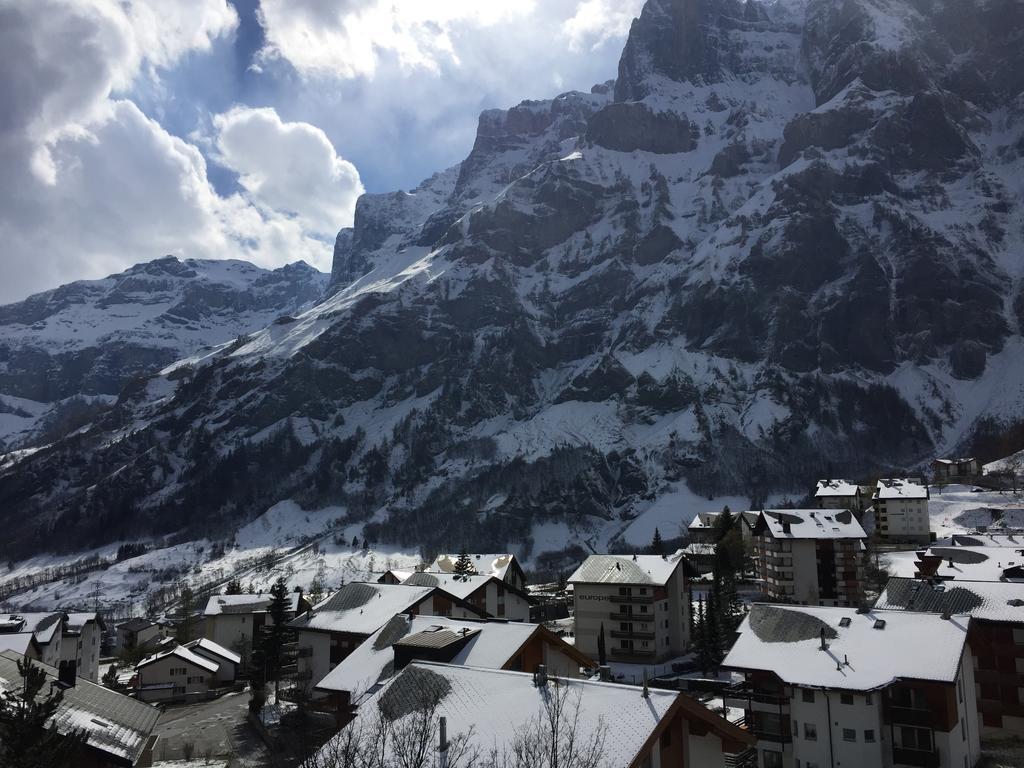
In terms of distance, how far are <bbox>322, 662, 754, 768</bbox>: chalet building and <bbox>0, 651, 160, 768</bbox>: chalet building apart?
27.4 feet

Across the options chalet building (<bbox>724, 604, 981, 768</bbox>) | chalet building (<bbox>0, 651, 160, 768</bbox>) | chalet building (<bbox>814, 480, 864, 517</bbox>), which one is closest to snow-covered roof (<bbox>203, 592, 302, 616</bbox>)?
chalet building (<bbox>0, 651, 160, 768</bbox>)

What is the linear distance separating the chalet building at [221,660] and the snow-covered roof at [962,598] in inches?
2524

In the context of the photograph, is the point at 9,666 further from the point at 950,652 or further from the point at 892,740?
the point at 950,652

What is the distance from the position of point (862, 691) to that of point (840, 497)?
111 meters

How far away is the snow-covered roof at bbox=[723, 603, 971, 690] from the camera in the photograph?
1431 inches

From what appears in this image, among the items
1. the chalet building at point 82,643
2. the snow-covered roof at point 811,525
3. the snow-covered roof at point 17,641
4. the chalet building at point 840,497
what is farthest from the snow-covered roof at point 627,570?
the chalet building at point 840,497

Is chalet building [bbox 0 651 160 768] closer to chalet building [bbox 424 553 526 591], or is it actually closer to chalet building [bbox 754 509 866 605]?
chalet building [bbox 424 553 526 591]

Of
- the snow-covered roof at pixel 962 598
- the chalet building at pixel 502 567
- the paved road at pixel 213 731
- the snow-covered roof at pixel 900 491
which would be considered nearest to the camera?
the snow-covered roof at pixel 962 598

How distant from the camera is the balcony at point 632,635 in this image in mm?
71688

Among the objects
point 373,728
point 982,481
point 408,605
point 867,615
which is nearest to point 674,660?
point 408,605

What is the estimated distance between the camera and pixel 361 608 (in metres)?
58.5

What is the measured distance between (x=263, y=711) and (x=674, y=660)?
38.0 meters

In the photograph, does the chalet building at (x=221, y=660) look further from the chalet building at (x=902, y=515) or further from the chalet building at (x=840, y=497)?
the chalet building at (x=840, y=497)

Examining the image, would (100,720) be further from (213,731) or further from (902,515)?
(902,515)
